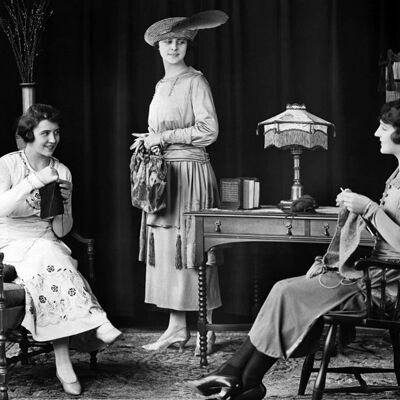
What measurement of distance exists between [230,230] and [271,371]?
2.62 feet

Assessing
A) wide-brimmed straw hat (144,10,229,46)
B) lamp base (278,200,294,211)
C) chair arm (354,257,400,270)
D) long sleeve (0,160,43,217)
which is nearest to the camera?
chair arm (354,257,400,270)

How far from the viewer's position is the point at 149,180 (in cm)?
471

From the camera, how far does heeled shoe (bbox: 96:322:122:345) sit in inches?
153

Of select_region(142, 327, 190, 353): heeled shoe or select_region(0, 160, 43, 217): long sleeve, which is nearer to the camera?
select_region(0, 160, 43, 217): long sleeve

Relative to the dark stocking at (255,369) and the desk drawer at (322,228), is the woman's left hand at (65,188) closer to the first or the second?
the desk drawer at (322,228)

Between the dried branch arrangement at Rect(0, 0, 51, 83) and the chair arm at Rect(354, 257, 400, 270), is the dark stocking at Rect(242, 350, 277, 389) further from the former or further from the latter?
the dried branch arrangement at Rect(0, 0, 51, 83)

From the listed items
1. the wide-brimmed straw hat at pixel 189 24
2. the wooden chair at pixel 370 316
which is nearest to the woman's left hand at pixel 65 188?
the wide-brimmed straw hat at pixel 189 24

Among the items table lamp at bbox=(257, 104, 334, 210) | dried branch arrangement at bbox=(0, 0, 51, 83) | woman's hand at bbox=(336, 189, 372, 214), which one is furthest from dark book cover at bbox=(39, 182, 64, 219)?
woman's hand at bbox=(336, 189, 372, 214)

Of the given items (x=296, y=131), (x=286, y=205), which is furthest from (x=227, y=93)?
(x=286, y=205)

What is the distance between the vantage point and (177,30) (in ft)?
15.8

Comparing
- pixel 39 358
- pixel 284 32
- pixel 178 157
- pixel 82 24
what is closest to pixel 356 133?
pixel 284 32

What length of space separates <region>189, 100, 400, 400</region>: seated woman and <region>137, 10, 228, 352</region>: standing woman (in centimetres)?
129

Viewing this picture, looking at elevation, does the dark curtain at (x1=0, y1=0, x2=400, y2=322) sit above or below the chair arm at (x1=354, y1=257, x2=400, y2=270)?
above

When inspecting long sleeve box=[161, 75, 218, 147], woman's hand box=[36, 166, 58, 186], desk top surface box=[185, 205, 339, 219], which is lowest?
desk top surface box=[185, 205, 339, 219]
